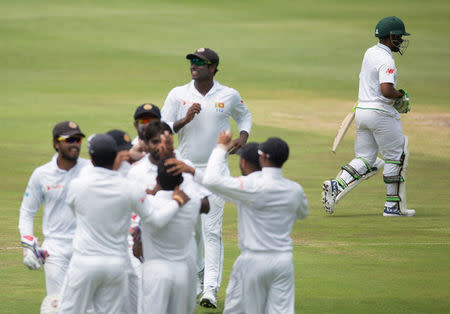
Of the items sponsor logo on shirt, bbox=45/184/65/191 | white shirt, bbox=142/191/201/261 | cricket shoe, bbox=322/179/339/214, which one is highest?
sponsor logo on shirt, bbox=45/184/65/191

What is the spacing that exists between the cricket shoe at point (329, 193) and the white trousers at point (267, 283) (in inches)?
224

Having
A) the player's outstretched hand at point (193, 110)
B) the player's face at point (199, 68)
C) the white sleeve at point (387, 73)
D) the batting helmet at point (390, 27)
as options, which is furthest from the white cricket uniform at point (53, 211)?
the batting helmet at point (390, 27)

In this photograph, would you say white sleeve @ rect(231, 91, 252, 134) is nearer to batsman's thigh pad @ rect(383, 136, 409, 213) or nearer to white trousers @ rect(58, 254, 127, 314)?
batsman's thigh pad @ rect(383, 136, 409, 213)

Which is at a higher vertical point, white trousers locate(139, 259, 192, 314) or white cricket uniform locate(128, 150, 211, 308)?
white cricket uniform locate(128, 150, 211, 308)

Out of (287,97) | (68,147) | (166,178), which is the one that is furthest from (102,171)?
(287,97)

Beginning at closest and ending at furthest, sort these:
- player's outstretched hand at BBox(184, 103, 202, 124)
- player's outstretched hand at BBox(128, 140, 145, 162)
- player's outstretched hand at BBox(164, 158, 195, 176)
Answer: player's outstretched hand at BBox(164, 158, 195, 176)
player's outstretched hand at BBox(128, 140, 145, 162)
player's outstretched hand at BBox(184, 103, 202, 124)

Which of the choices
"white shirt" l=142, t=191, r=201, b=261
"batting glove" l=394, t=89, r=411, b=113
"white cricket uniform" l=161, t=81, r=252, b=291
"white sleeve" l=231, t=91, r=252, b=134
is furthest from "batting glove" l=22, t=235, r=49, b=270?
"batting glove" l=394, t=89, r=411, b=113

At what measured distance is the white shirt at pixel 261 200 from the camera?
292 inches

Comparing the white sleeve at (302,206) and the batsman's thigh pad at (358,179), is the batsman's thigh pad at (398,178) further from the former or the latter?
the white sleeve at (302,206)

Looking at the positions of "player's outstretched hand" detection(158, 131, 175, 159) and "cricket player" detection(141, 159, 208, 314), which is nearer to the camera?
"cricket player" detection(141, 159, 208, 314)

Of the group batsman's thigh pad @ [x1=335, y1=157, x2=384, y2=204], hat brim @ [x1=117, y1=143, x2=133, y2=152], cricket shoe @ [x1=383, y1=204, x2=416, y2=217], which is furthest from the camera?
batsman's thigh pad @ [x1=335, y1=157, x2=384, y2=204]

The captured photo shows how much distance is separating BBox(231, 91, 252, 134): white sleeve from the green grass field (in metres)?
1.54

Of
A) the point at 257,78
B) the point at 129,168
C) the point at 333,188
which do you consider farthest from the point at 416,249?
the point at 257,78

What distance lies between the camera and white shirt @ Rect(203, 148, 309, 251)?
7.41 meters
